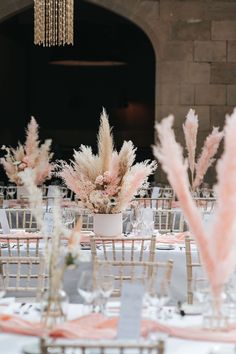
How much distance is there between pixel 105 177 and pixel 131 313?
288 cm

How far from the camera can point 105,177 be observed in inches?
244

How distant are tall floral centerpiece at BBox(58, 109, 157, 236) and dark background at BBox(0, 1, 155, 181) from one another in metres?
11.7

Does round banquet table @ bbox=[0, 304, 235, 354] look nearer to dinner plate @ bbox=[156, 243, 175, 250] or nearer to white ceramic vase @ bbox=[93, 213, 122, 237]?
dinner plate @ bbox=[156, 243, 175, 250]

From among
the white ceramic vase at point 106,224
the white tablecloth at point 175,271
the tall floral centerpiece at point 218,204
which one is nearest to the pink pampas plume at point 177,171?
the tall floral centerpiece at point 218,204

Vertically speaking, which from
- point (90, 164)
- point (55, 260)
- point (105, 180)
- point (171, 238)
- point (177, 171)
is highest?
point (90, 164)

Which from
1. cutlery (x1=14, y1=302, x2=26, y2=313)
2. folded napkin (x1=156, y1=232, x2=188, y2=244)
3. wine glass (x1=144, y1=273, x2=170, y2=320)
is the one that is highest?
folded napkin (x1=156, y1=232, x2=188, y2=244)

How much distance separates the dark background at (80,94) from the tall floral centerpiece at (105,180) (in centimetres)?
1174

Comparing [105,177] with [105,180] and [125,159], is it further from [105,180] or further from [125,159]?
[125,159]

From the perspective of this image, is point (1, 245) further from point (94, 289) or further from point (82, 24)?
point (82, 24)

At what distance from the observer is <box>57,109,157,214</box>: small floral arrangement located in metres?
6.18

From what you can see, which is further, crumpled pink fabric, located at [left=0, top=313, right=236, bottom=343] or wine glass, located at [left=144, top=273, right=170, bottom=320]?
wine glass, located at [left=144, top=273, right=170, bottom=320]

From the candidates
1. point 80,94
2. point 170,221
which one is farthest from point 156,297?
point 80,94

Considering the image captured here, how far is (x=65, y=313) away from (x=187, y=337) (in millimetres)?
511

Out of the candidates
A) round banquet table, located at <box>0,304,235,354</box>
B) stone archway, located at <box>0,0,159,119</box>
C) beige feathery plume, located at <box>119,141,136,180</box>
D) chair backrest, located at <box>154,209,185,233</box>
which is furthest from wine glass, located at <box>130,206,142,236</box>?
stone archway, located at <box>0,0,159,119</box>
